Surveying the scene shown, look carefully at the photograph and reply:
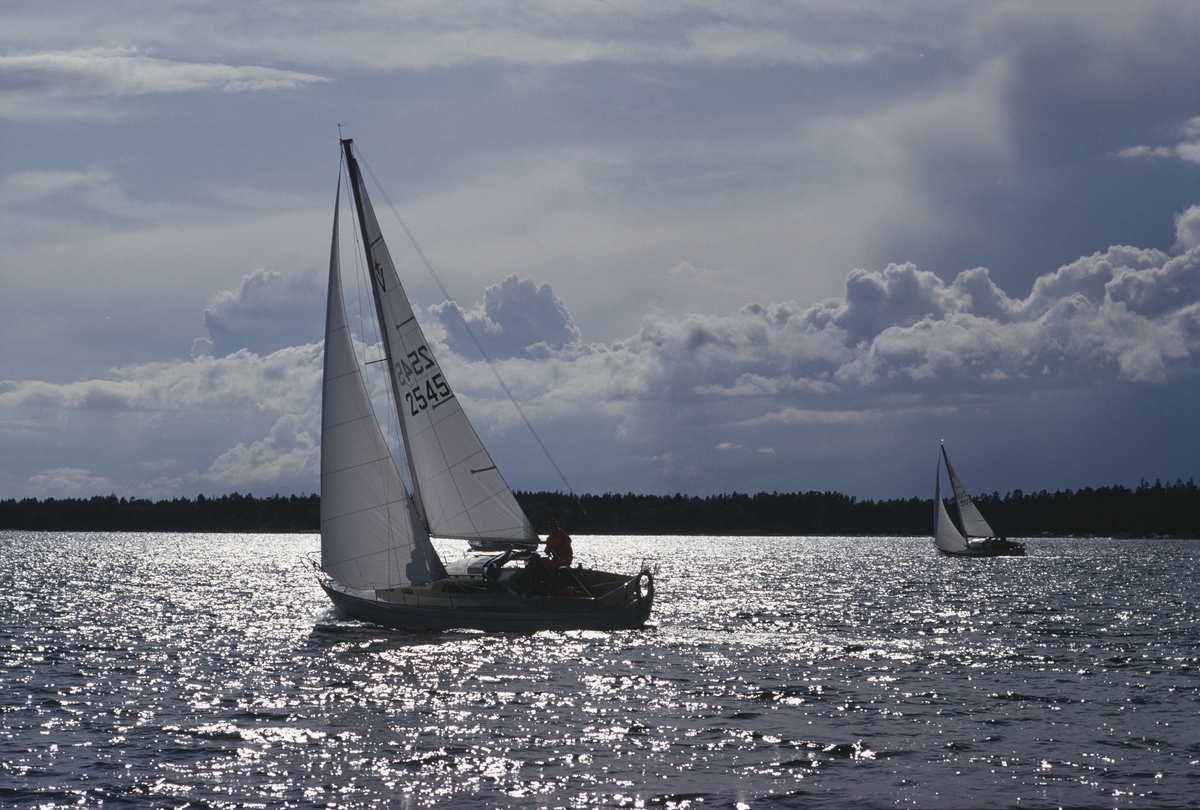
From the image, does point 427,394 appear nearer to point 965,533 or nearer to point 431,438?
point 431,438

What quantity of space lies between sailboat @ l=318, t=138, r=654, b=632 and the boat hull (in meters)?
0.03

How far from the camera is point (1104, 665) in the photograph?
3119 centimetres

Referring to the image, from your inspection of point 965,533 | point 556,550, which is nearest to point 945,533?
point 965,533

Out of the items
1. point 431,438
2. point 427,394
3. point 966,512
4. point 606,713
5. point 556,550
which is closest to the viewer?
point 606,713

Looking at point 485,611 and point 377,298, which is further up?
point 377,298

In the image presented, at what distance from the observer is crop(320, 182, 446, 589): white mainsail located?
105 ft

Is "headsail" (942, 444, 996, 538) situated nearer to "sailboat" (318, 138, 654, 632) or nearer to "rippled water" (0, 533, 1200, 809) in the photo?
"rippled water" (0, 533, 1200, 809)

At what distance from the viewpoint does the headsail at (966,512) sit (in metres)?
97.1

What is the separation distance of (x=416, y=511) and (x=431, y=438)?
7.55 ft

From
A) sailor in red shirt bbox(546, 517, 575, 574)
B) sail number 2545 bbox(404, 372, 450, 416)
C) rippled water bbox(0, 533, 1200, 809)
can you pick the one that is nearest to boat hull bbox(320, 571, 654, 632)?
rippled water bbox(0, 533, 1200, 809)

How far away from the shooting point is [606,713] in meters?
22.2

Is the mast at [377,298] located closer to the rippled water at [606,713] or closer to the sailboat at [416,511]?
the sailboat at [416,511]

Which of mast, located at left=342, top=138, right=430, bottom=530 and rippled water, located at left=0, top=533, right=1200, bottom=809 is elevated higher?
mast, located at left=342, top=138, right=430, bottom=530

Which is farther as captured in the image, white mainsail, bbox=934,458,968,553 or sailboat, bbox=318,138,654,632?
white mainsail, bbox=934,458,968,553
